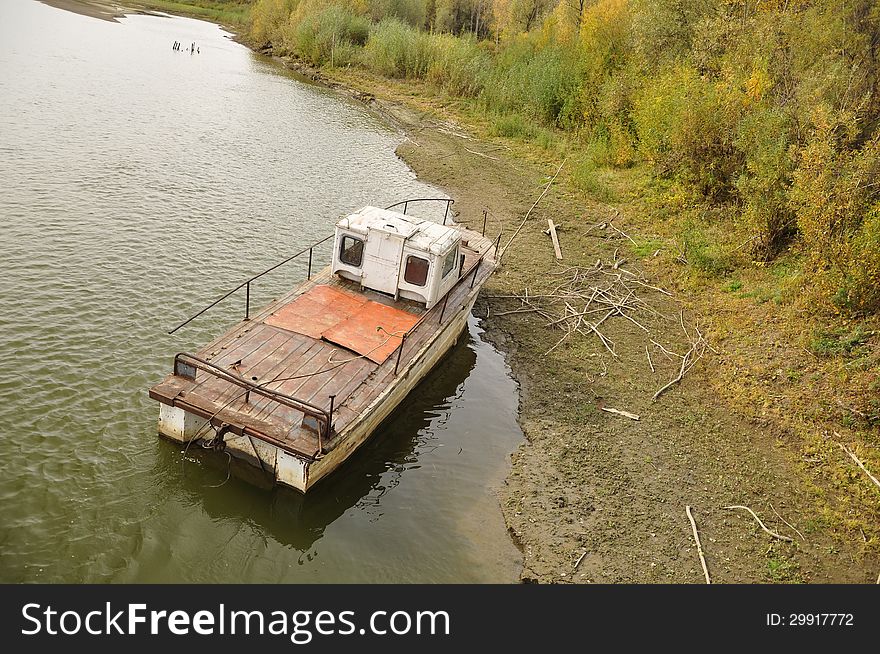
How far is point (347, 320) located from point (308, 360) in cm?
173

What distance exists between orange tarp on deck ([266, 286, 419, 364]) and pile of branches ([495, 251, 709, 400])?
190 inches

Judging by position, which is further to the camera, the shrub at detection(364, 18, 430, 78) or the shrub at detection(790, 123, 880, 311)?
the shrub at detection(364, 18, 430, 78)

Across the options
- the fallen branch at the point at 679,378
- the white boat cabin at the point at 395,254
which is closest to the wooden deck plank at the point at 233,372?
the white boat cabin at the point at 395,254

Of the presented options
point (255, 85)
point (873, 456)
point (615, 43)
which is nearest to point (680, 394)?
point (873, 456)

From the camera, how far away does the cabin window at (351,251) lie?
52.0 feet

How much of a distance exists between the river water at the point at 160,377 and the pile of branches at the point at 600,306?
7.73ft

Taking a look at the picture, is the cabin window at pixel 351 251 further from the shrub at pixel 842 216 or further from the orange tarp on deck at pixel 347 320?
the shrub at pixel 842 216

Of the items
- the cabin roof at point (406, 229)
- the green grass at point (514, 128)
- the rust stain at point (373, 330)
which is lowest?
the rust stain at point (373, 330)

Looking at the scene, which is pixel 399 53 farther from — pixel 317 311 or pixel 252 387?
pixel 252 387

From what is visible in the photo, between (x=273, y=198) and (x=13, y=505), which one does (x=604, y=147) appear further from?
(x=13, y=505)

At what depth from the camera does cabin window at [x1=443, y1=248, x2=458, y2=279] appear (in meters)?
16.2

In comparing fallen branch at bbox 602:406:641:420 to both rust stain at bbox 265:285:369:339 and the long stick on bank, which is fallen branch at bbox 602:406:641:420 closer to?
rust stain at bbox 265:285:369:339

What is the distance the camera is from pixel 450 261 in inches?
647

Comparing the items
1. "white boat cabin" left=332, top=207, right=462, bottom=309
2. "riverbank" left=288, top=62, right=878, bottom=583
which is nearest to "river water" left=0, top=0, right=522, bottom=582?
"riverbank" left=288, top=62, right=878, bottom=583
